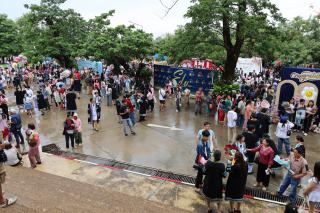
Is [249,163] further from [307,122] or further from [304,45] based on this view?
[304,45]

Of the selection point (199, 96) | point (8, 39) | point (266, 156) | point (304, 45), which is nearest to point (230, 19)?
point (199, 96)

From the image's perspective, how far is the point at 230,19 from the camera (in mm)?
13406

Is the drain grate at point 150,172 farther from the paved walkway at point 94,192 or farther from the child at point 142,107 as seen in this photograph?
the child at point 142,107

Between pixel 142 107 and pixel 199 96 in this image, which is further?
pixel 199 96

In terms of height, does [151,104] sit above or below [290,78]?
below

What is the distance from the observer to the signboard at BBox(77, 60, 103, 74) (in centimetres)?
2549

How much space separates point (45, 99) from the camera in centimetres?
1495

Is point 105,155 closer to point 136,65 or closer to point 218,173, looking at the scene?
point 218,173

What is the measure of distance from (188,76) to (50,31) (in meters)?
11.7

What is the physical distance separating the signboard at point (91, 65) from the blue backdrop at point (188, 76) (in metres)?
6.64

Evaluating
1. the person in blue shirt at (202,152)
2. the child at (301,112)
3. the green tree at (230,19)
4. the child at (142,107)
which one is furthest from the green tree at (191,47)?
the person in blue shirt at (202,152)

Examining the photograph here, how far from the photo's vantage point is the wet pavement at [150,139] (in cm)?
908

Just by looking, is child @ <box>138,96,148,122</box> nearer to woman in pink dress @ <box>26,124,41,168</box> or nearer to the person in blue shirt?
woman in pink dress @ <box>26,124,41,168</box>

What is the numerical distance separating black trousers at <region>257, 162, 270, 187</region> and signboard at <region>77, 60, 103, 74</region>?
67.0 ft
